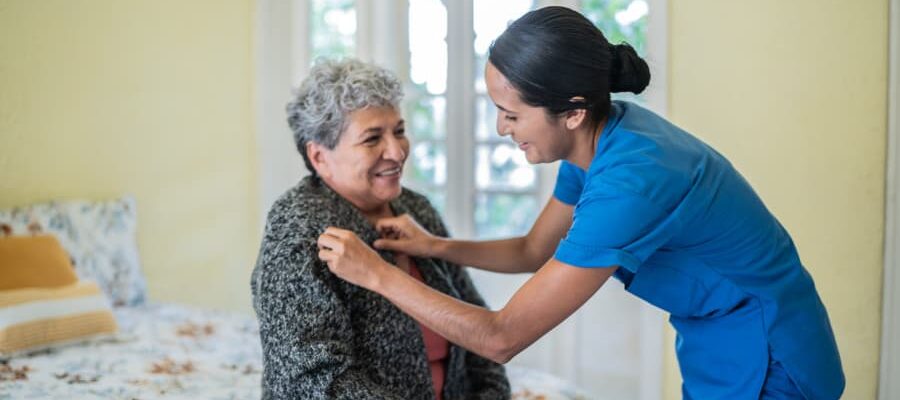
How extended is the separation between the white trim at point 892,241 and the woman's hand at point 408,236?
1.23 meters

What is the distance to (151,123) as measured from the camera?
3.25 meters

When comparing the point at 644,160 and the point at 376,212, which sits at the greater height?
the point at 644,160

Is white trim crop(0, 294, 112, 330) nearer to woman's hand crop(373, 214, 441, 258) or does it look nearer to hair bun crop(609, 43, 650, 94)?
woman's hand crop(373, 214, 441, 258)

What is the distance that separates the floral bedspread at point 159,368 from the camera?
2.17 m

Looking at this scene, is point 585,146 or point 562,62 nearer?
point 562,62

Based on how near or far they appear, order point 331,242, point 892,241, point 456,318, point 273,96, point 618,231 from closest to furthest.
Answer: point 618,231 < point 456,318 < point 331,242 < point 892,241 < point 273,96

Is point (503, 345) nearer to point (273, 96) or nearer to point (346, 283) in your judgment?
point (346, 283)

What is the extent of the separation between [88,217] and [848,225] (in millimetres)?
2408

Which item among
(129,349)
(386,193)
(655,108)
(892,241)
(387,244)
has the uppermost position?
(655,108)

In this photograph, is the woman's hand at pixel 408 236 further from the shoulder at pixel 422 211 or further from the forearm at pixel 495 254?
the shoulder at pixel 422 211

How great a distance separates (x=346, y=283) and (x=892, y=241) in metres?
1.47

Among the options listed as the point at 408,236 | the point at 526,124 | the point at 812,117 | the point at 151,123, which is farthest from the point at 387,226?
the point at 151,123

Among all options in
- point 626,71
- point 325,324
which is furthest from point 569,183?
point 325,324

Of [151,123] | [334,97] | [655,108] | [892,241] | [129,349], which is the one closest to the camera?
[334,97]
